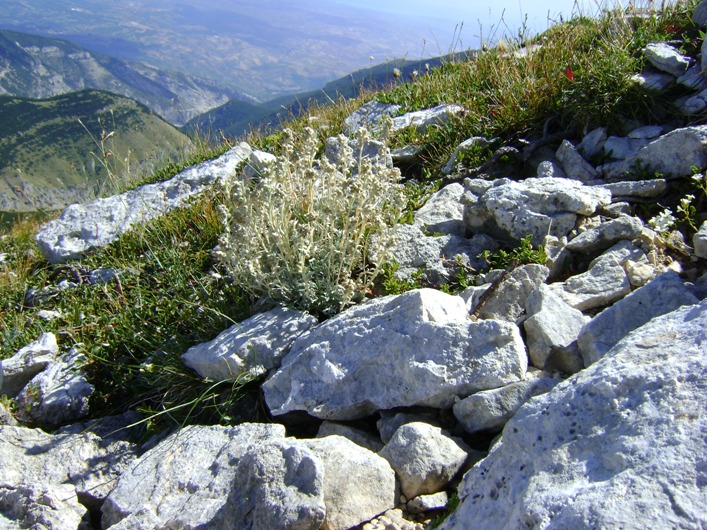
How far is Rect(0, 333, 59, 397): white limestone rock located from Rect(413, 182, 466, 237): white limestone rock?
168 inches

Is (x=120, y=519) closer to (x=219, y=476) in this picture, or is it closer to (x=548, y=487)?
(x=219, y=476)

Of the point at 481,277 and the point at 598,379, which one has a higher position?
the point at 598,379

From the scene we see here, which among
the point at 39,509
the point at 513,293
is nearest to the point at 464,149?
the point at 513,293

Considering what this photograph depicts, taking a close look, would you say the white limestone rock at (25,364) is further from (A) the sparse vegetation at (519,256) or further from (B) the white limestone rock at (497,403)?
(A) the sparse vegetation at (519,256)

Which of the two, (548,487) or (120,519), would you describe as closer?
(548,487)

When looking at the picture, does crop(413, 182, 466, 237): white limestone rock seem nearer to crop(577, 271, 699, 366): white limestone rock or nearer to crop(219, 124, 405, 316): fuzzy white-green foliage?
crop(219, 124, 405, 316): fuzzy white-green foliage

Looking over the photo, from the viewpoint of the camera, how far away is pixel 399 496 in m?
3.16

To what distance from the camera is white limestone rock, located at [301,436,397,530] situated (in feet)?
9.64

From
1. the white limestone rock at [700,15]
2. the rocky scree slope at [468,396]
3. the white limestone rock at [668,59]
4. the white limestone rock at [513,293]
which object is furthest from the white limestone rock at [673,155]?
the white limestone rock at [700,15]

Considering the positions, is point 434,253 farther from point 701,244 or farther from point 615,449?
point 615,449

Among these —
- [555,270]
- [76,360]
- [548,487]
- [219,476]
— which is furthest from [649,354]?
[76,360]

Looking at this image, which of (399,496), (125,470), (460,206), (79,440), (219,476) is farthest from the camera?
(460,206)

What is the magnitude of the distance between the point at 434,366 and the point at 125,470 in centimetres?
250

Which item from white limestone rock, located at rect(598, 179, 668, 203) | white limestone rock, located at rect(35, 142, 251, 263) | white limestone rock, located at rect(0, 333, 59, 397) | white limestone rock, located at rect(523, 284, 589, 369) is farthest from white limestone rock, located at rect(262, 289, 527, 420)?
white limestone rock, located at rect(35, 142, 251, 263)
